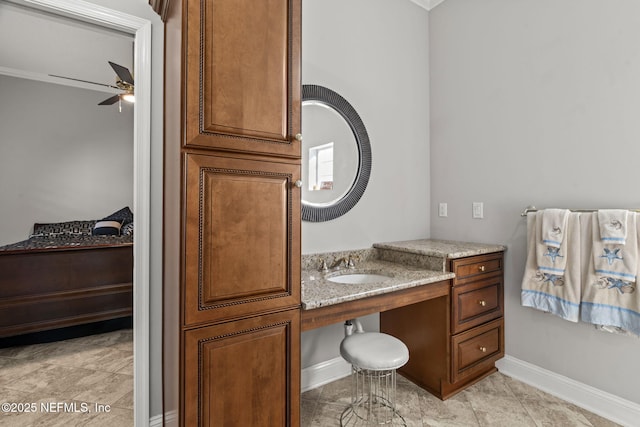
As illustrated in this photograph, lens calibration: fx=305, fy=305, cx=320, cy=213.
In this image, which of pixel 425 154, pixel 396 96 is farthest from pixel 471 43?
pixel 425 154

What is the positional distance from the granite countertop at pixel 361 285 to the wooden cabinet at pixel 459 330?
0.79 feet

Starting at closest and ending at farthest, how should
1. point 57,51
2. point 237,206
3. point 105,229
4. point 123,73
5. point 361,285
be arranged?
point 237,206, point 361,285, point 123,73, point 57,51, point 105,229

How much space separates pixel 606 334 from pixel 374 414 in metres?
1.44

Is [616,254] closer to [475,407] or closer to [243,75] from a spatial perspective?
[475,407]

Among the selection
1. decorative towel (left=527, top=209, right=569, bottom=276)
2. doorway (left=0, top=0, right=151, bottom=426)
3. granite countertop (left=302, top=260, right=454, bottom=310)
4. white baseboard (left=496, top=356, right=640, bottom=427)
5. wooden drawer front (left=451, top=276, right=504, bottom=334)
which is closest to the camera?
granite countertop (left=302, top=260, right=454, bottom=310)

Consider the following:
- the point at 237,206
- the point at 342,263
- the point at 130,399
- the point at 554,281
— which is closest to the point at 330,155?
the point at 342,263

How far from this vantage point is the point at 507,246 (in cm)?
223

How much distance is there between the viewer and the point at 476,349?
2.06 m

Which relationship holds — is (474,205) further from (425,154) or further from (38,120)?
(38,120)

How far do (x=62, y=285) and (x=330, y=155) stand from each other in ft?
8.45

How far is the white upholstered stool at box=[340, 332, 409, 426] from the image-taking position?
4.91ft

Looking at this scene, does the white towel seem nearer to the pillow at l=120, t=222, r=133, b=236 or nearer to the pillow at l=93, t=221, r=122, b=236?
the pillow at l=120, t=222, r=133, b=236

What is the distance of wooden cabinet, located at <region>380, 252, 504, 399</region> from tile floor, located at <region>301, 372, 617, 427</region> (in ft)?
0.29

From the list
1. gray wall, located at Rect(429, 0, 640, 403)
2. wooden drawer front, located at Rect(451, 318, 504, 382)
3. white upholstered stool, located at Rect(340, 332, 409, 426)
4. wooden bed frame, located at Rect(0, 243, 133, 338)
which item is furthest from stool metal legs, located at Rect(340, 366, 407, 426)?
wooden bed frame, located at Rect(0, 243, 133, 338)
